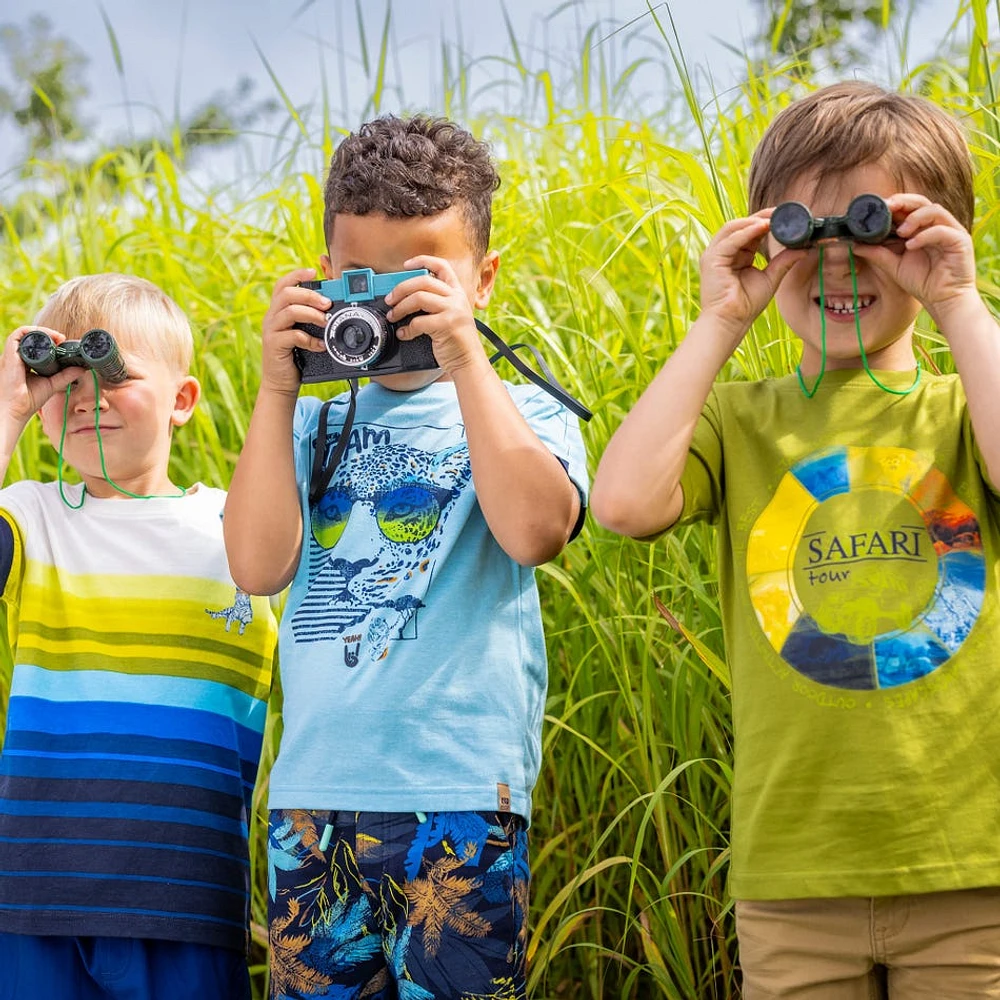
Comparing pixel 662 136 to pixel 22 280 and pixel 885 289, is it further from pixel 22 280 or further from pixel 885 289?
pixel 885 289

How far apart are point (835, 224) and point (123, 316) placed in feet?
3.91

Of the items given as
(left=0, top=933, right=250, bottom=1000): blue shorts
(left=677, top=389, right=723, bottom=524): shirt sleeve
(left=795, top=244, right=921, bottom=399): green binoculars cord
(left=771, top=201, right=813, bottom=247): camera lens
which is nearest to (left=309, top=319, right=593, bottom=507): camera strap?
(left=677, top=389, right=723, bottom=524): shirt sleeve

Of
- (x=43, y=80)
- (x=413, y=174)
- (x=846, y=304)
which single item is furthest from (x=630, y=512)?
(x=43, y=80)

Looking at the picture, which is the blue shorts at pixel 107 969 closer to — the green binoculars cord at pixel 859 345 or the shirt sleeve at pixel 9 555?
the shirt sleeve at pixel 9 555

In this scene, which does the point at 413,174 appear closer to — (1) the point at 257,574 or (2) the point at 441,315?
(2) the point at 441,315

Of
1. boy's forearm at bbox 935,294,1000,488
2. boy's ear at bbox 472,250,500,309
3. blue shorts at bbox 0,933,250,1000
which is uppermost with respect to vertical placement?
boy's ear at bbox 472,250,500,309

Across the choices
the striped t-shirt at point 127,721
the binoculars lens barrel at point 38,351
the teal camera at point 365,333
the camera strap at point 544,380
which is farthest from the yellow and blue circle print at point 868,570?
the binoculars lens barrel at point 38,351

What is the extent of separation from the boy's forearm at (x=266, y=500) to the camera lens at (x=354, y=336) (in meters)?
0.11

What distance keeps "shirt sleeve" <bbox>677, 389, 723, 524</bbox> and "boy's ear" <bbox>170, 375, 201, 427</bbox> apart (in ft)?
3.10

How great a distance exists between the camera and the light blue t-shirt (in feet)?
5.31

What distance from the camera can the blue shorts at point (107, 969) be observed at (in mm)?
1822

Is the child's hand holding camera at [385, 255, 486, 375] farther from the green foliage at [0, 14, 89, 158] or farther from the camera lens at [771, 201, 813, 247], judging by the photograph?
the green foliage at [0, 14, 89, 158]

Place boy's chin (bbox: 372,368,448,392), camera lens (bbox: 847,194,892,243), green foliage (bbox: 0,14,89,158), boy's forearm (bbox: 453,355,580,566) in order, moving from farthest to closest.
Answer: green foliage (bbox: 0,14,89,158) < boy's chin (bbox: 372,368,448,392) < boy's forearm (bbox: 453,355,580,566) < camera lens (bbox: 847,194,892,243)

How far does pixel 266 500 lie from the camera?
5.58 feet
